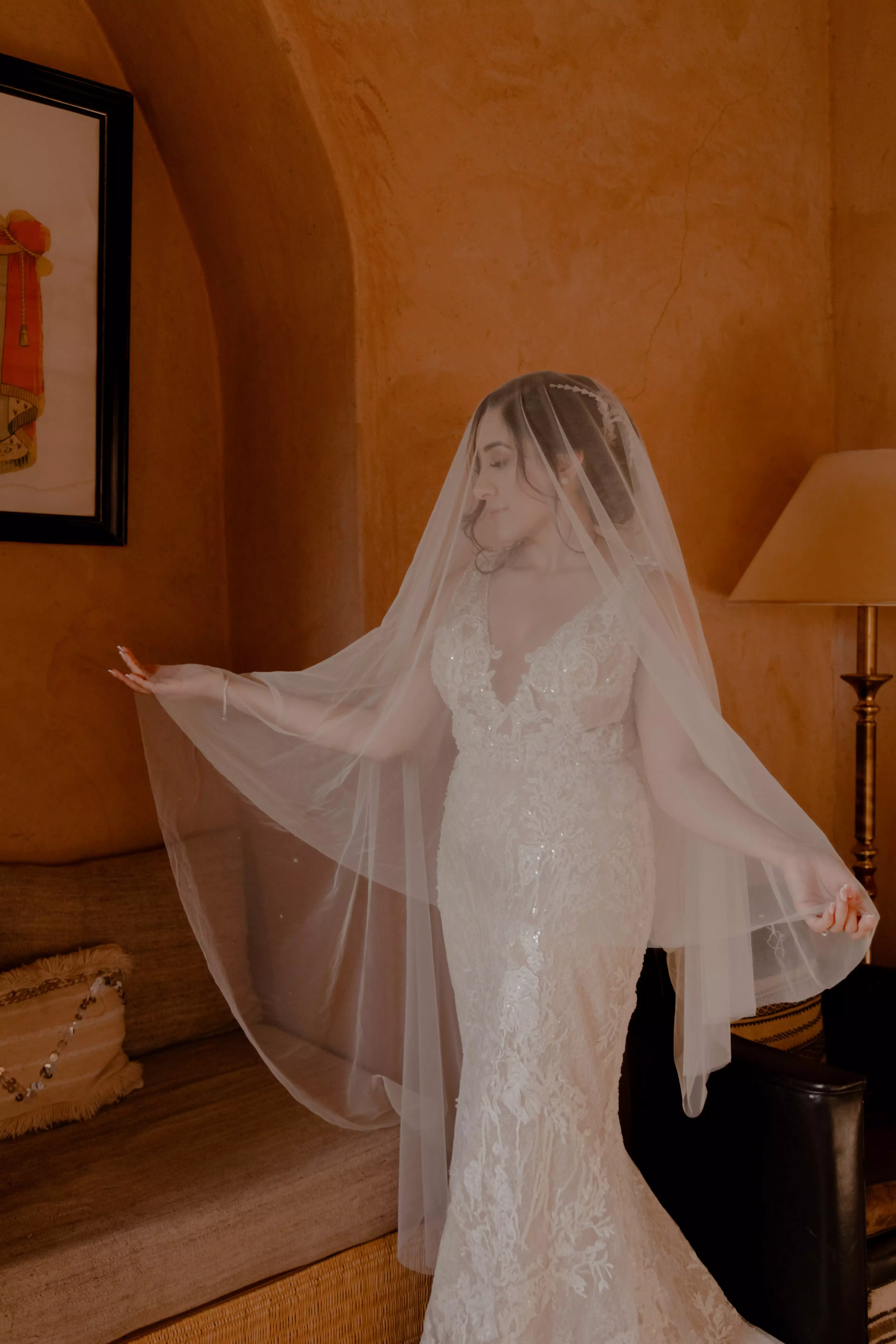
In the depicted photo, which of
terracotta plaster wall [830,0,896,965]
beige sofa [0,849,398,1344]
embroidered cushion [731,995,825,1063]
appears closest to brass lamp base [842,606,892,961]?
terracotta plaster wall [830,0,896,965]

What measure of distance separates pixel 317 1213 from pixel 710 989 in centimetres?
82

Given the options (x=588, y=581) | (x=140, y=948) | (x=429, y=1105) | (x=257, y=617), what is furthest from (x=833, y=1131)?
(x=257, y=617)

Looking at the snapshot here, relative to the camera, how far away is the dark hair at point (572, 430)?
6.31 feet

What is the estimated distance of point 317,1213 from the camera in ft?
6.51

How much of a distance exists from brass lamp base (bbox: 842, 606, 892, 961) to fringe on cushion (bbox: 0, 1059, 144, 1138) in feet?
6.29

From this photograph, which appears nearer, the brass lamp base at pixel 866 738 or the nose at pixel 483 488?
the nose at pixel 483 488

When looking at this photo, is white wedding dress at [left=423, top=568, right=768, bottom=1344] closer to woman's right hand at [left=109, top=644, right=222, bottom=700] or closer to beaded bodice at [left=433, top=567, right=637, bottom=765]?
beaded bodice at [left=433, top=567, right=637, bottom=765]

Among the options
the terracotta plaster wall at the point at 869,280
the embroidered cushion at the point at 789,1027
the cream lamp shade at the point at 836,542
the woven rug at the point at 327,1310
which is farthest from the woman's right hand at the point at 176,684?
the terracotta plaster wall at the point at 869,280

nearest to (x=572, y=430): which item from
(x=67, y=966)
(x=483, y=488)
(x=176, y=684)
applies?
(x=483, y=488)

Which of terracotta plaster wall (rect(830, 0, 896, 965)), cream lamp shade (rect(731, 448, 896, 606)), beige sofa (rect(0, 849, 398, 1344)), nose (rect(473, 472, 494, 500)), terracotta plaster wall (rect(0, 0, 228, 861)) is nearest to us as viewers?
beige sofa (rect(0, 849, 398, 1344))

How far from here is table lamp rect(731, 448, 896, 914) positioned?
2672 millimetres

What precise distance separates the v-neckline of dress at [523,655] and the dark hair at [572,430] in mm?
171

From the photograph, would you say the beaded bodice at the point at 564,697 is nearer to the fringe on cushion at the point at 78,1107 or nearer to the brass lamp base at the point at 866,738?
the fringe on cushion at the point at 78,1107

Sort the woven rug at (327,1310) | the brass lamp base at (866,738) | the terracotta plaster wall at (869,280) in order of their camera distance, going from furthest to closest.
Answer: the terracotta plaster wall at (869,280), the brass lamp base at (866,738), the woven rug at (327,1310)
